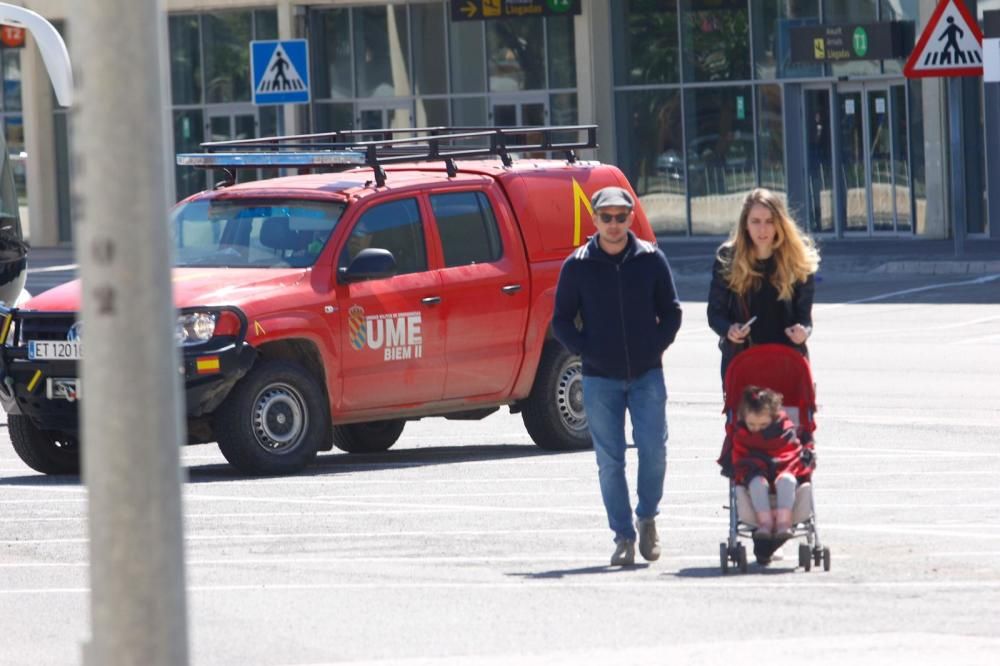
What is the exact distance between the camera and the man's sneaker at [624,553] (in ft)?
30.0

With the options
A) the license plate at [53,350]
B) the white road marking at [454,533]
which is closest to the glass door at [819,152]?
the license plate at [53,350]

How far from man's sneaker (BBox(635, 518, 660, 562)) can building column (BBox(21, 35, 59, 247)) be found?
32.5 m

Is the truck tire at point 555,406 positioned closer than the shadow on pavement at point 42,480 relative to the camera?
No

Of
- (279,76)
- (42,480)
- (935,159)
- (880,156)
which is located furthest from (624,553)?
(880,156)

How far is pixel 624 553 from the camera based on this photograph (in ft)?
30.0

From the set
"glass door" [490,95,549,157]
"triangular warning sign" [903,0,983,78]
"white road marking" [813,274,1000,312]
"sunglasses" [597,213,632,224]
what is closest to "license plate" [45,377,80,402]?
"sunglasses" [597,213,632,224]

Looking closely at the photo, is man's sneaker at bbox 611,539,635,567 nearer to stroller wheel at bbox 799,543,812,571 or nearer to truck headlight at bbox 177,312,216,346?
stroller wheel at bbox 799,543,812,571

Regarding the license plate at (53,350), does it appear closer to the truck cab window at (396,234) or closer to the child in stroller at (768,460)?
the truck cab window at (396,234)

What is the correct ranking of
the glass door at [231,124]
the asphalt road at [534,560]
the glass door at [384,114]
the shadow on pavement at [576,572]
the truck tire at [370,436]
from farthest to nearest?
the glass door at [231,124] → the glass door at [384,114] → the truck tire at [370,436] → the shadow on pavement at [576,572] → the asphalt road at [534,560]

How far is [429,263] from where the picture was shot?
43.2ft

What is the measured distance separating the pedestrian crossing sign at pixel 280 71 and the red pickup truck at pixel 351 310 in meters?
9.83

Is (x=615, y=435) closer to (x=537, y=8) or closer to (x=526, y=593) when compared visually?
(x=526, y=593)

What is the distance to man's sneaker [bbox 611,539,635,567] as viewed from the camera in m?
9.14

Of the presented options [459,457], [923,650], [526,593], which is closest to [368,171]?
[459,457]
